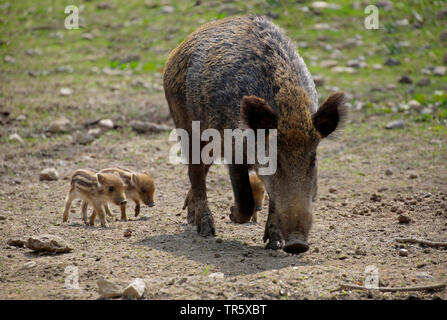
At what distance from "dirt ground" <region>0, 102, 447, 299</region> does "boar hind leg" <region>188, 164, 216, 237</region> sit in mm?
113

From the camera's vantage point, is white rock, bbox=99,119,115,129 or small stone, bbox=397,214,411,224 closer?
small stone, bbox=397,214,411,224

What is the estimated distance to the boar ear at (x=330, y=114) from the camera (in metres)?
5.29

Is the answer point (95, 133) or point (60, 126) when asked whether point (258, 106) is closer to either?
point (95, 133)

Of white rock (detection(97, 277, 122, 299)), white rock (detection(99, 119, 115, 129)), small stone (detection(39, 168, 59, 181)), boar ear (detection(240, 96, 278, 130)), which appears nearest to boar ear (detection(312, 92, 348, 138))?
boar ear (detection(240, 96, 278, 130))

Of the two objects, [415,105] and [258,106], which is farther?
[415,105]

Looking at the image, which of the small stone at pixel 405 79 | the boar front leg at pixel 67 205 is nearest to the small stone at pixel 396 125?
the small stone at pixel 405 79

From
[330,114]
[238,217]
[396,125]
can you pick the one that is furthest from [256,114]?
[396,125]

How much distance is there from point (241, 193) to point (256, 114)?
3.53 ft

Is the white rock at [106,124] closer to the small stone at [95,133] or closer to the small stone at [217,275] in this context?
the small stone at [95,133]

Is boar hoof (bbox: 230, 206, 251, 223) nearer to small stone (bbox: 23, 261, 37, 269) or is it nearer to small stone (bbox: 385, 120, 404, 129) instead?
small stone (bbox: 23, 261, 37, 269)

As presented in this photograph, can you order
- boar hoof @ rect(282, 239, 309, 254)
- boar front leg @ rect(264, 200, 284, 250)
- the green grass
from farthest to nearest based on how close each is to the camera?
the green grass, boar front leg @ rect(264, 200, 284, 250), boar hoof @ rect(282, 239, 309, 254)

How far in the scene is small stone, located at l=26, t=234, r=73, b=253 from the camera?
5523 mm

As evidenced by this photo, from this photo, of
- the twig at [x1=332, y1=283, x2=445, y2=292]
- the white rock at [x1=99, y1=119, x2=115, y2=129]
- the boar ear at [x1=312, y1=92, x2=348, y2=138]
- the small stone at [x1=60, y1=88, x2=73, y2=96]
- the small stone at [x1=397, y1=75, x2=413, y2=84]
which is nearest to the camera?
the twig at [x1=332, y1=283, x2=445, y2=292]

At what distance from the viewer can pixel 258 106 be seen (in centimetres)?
512
